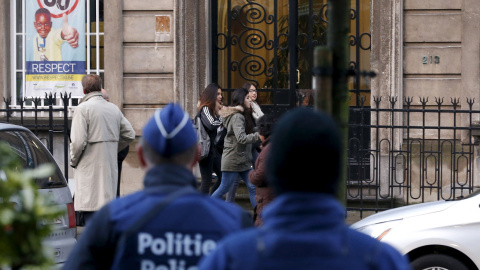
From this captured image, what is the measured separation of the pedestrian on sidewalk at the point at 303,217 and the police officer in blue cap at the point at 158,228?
1.71 feet

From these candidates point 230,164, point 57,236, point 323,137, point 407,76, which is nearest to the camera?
point 323,137

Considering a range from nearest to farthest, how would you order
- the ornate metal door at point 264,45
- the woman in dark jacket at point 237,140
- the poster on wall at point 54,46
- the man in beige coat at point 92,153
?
the man in beige coat at point 92,153 < the woman in dark jacket at point 237,140 < the ornate metal door at point 264,45 < the poster on wall at point 54,46

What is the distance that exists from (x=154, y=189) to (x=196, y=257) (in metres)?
0.26

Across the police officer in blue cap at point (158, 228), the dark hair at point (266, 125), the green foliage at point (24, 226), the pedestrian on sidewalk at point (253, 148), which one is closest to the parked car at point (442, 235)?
the dark hair at point (266, 125)

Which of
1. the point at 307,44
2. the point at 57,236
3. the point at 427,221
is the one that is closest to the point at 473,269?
the point at 427,221

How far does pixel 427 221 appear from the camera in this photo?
→ 22.8 ft

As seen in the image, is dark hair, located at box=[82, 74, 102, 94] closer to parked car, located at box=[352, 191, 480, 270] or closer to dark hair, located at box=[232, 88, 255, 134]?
dark hair, located at box=[232, 88, 255, 134]

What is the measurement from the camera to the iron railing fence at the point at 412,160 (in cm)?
1102

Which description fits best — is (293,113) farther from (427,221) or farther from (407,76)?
(407,76)

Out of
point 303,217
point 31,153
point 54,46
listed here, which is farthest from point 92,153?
point 303,217

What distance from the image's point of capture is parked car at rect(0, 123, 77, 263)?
6734 mm

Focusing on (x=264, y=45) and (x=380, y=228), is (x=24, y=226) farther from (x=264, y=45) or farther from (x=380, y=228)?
(x=264, y=45)

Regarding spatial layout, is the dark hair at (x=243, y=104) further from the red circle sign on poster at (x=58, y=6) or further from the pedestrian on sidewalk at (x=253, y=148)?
the red circle sign on poster at (x=58, y=6)

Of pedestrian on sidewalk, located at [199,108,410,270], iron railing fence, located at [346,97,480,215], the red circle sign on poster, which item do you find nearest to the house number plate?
A: iron railing fence, located at [346,97,480,215]
